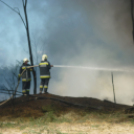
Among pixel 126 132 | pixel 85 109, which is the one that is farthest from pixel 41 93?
pixel 126 132

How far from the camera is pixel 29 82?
12289 mm

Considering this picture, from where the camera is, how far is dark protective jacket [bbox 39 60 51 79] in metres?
11.6

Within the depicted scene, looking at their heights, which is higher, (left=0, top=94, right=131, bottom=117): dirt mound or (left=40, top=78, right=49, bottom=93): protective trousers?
(left=40, top=78, right=49, bottom=93): protective trousers

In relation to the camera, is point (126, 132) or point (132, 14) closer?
point (126, 132)

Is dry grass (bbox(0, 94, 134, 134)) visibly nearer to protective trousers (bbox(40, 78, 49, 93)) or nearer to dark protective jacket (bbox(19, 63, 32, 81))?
protective trousers (bbox(40, 78, 49, 93))

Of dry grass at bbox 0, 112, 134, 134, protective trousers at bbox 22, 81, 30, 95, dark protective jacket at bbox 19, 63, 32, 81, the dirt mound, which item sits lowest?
the dirt mound

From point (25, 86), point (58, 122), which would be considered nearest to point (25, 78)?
point (25, 86)

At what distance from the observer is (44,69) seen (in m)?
11.6

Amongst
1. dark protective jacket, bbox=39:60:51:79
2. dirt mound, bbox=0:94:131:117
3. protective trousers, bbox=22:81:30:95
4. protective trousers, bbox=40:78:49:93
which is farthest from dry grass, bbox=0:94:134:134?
protective trousers, bbox=22:81:30:95

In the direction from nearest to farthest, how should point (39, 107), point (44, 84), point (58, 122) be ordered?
point (58, 122) < point (39, 107) < point (44, 84)

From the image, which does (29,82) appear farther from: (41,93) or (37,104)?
(37,104)

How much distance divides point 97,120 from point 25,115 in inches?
116

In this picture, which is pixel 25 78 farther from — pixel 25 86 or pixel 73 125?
pixel 73 125

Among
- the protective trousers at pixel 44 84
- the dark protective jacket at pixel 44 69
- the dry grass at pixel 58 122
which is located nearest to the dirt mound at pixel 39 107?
the dry grass at pixel 58 122
